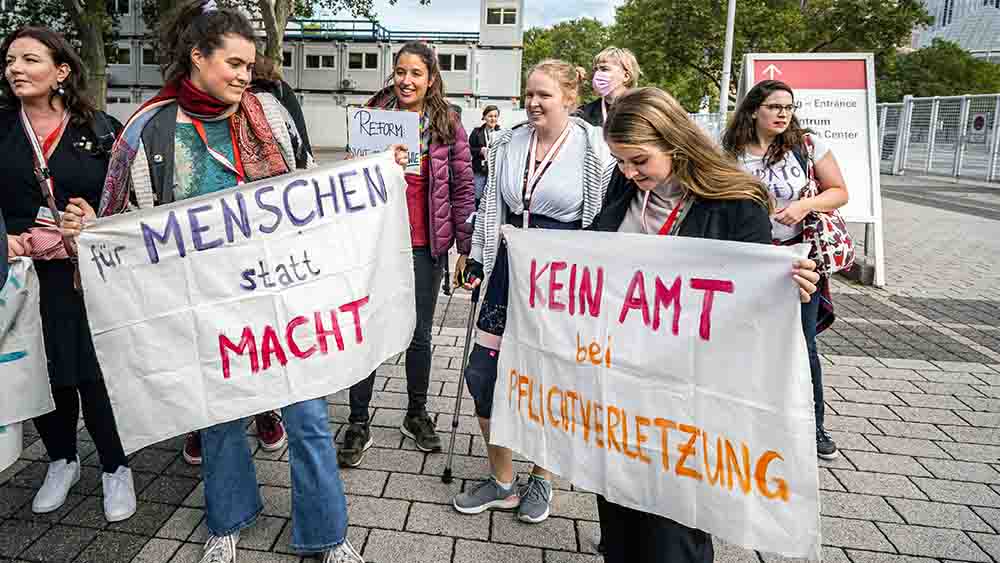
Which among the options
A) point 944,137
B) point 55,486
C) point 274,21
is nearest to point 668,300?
point 55,486

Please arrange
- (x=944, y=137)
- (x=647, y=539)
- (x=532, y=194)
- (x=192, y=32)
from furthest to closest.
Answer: (x=944, y=137)
(x=532, y=194)
(x=192, y=32)
(x=647, y=539)

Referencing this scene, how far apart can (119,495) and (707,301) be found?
2616mm

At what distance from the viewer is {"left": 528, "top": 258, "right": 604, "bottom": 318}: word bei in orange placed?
2.39m

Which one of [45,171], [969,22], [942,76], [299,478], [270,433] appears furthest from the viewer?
[969,22]

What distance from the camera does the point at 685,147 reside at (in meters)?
2.16

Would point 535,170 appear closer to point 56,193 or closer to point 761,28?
point 56,193

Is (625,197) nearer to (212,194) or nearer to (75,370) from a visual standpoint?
(212,194)

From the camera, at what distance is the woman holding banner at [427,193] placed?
11.7 feet

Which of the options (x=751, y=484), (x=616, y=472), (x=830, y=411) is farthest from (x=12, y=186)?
(x=830, y=411)

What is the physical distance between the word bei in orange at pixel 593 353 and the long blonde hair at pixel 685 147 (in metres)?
0.56

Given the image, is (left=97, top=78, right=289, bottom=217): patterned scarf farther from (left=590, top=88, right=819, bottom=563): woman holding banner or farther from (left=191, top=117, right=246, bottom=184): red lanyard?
(left=590, top=88, right=819, bottom=563): woman holding banner

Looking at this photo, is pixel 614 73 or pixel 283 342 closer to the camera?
pixel 283 342

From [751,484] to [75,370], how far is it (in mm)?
2751

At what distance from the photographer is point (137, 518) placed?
3.12 meters
